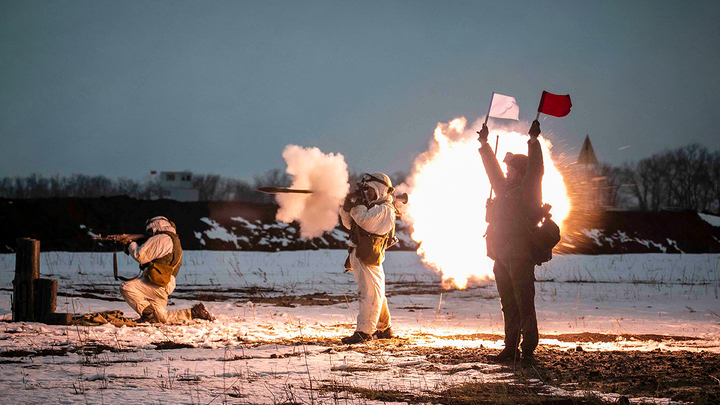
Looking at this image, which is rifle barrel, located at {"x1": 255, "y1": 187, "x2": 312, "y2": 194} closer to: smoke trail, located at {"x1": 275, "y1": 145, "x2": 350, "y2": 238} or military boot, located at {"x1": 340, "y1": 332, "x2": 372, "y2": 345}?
smoke trail, located at {"x1": 275, "y1": 145, "x2": 350, "y2": 238}

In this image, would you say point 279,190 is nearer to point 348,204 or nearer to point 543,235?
point 348,204

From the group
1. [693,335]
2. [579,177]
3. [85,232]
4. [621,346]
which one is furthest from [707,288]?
[85,232]

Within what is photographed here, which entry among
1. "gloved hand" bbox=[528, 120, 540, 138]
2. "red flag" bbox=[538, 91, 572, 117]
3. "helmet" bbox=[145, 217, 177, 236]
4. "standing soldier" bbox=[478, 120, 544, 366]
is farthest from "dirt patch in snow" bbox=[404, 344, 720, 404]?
"helmet" bbox=[145, 217, 177, 236]

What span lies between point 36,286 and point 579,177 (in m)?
10.3

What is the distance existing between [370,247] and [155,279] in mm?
3968

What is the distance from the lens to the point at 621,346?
8.28 meters

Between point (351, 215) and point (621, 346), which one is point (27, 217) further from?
point (621, 346)

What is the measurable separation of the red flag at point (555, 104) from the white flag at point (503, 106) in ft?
2.30

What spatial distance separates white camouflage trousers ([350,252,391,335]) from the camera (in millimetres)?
8906

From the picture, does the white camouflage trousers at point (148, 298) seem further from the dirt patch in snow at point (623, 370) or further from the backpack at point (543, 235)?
the backpack at point (543, 235)

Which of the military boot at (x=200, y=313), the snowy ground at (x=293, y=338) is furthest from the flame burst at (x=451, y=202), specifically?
the military boot at (x=200, y=313)

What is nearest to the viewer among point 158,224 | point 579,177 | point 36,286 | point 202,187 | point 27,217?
point 36,286

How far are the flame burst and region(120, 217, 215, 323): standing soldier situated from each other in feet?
14.3

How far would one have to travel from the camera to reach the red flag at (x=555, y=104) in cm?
806
